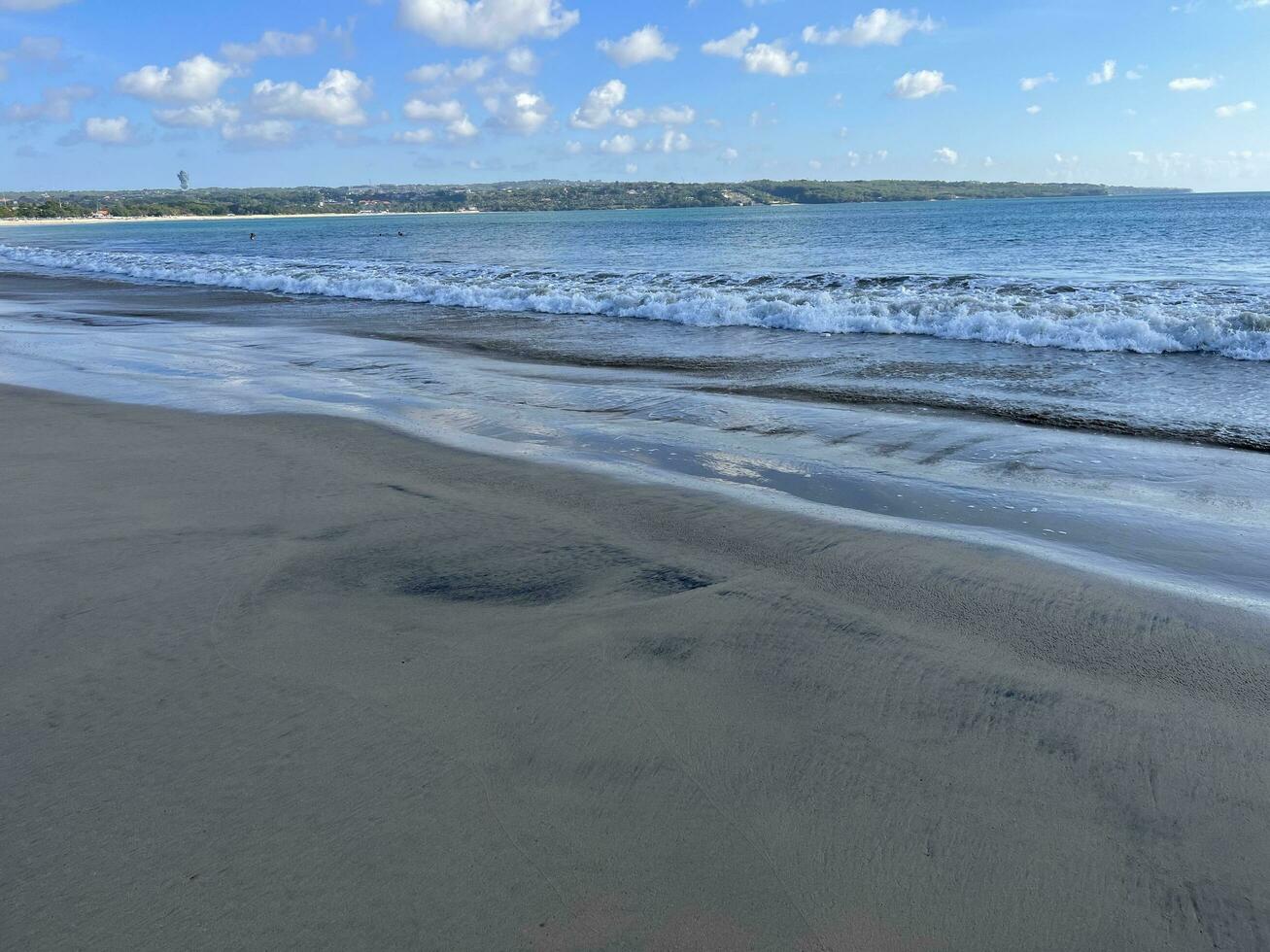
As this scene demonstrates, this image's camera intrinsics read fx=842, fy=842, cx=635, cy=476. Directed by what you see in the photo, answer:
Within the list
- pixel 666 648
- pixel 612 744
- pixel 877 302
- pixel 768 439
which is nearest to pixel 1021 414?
pixel 768 439

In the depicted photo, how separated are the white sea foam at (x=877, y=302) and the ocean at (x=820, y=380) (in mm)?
66

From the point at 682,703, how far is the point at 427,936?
1.50m

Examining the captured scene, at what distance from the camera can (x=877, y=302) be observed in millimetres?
17453

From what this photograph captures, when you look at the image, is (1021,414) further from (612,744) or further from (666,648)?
(612,744)

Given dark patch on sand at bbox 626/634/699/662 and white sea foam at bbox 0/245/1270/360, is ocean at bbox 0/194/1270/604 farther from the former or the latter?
dark patch on sand at bbox 626/634/699/662

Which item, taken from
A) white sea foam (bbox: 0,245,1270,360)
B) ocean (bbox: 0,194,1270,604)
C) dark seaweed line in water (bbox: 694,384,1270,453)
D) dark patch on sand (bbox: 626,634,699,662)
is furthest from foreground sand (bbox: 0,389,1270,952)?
white sea foam (bbox: 0,245,1270,360)

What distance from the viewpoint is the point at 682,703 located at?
3.65 m

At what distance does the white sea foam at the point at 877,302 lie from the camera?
45.3ft

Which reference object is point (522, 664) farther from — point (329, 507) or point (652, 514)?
point (329, 507)

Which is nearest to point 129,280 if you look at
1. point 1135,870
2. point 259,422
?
point 259,422

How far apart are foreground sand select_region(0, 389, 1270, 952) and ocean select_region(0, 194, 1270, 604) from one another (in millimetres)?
1383

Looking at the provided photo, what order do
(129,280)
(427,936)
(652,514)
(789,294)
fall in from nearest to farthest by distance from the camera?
(427,936)
(652,514)
(789,294)
(129,280)

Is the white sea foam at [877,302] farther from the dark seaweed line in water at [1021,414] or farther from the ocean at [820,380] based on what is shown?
the dark seaweed line in water at [1021,414]

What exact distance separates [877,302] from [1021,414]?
8.50m
